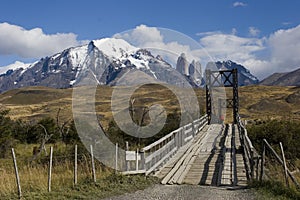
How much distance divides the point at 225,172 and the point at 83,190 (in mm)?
5200

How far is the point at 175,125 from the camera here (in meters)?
32.5

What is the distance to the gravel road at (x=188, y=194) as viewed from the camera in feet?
35.7

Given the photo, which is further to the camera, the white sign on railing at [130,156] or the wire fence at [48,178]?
the white sign on railing at [130,156]

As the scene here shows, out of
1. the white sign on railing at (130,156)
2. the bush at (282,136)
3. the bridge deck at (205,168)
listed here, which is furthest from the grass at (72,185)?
the bush at (282,136)

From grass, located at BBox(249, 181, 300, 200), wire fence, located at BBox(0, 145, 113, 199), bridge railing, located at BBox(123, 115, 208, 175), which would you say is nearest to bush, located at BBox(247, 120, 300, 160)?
bridge railing, located at BBox(123, 115, 208, 175)

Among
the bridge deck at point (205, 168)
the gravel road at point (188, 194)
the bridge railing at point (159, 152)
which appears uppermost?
the bridge railing at point (159, 152)

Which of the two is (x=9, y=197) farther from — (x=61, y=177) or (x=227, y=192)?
(x=227, y=192)

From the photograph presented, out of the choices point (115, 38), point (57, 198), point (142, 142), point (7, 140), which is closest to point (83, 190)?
point (57, 198)

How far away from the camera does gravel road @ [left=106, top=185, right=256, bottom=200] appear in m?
10.9

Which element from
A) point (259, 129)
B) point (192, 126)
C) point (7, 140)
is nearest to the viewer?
point (192, 126)

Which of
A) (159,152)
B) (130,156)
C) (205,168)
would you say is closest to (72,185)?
(130,156)

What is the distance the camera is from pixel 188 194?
11336mm

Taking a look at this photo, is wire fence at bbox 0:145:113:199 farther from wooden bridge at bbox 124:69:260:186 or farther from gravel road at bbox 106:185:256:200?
gravel road at bbox 106:185:256:200

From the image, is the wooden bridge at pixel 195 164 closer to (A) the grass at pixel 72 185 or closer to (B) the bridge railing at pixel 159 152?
(B) the bridge railing at pixel 159 152
